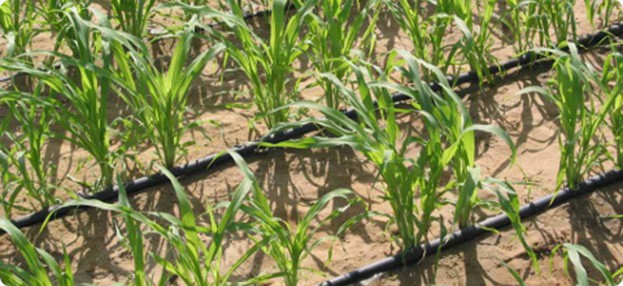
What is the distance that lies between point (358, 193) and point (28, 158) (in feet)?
3.18

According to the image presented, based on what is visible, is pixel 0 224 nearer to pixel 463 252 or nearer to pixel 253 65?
pixel 253 65

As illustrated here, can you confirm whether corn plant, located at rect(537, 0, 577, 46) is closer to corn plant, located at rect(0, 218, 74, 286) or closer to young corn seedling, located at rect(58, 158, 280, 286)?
young corn seedling, located at rect(58, 158, 280, 286)

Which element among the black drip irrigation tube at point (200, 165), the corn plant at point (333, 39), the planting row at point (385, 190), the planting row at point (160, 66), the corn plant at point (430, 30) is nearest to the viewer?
the planting row at point (385, 190)

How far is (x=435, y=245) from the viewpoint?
3109 millimetres

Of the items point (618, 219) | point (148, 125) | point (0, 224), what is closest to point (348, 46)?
point (148, 125)

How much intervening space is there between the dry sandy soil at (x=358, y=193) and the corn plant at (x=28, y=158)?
9cm

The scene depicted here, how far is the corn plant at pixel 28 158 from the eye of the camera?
311 cm

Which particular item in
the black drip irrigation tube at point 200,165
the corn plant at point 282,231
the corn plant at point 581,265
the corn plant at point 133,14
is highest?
the corn plant at point 133,14

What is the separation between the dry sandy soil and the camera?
3.06 meters

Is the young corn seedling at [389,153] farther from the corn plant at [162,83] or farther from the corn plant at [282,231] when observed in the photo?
the corn plant at [162,83]

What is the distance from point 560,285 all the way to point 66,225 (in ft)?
4.67

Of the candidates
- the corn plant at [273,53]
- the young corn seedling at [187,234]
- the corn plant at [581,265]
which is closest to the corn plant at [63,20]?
the corn plant at [273,53]

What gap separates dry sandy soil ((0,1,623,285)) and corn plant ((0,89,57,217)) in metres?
0.09

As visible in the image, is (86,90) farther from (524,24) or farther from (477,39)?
(524,24)
